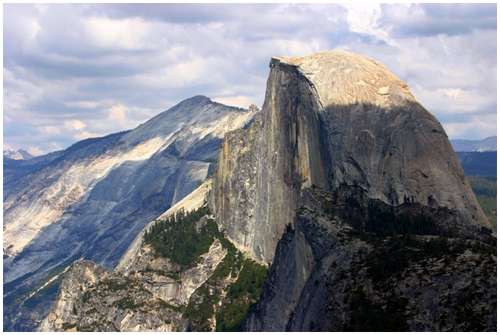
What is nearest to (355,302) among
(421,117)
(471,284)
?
(471,284)

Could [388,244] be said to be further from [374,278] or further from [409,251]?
[374,278]

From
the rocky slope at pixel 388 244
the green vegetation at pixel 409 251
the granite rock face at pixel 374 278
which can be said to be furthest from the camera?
the green vegetation at pixel 409 251

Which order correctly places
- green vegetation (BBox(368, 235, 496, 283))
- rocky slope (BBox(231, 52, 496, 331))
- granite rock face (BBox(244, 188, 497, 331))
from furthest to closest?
green vegetation (BBox(368, 235, 496, 283))
rocky slope (BBox(231, 52, 496, 331))
granite rock face (BBox(244, 188, 497, 331))

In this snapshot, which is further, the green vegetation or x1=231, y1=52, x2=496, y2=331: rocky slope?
the green vegetation

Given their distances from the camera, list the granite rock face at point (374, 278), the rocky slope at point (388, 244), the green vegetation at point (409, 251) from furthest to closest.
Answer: the green vegetation at point (409, 251) < the rocky slope at point (388, 244) < the granite rock face at point (374, 278)

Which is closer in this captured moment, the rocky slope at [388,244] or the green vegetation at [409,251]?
the rocky slope at [388,244]

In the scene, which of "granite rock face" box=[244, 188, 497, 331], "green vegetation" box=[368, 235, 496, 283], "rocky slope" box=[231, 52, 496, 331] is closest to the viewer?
"granite rock face" box=[244, 188, 497, 331]

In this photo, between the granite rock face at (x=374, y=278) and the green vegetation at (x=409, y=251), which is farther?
the green vegetation at (x=409, y=251)

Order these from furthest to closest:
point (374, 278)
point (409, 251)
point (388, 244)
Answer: point (388, 244), point (409, 251), point (374, 278)

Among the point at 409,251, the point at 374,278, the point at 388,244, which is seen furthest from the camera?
the point at 388,244

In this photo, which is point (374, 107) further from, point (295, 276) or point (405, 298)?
point (405, 298)

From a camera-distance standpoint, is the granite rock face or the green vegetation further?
the green vegetation

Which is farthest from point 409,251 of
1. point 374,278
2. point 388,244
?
point 374,278
